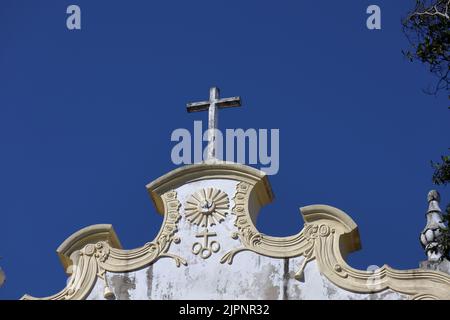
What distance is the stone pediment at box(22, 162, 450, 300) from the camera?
2608 centimetres

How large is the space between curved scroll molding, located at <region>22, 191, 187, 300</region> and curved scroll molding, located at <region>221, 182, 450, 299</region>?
90cm

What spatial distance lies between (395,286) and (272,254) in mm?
1753

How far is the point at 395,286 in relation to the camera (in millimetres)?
25938

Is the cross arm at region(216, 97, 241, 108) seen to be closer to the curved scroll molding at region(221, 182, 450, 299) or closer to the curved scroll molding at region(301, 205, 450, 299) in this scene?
the curved scroll molding at region(221, 182, 450, 299)

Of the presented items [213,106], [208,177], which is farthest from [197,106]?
[208,177]

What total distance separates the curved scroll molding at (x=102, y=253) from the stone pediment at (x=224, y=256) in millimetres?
14

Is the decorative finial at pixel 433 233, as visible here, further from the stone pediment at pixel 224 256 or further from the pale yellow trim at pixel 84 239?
the pale yellow trim at pixel 84 239

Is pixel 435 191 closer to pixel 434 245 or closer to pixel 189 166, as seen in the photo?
pixel 434 245

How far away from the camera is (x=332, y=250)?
26391 mm

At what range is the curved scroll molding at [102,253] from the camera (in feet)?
87.9

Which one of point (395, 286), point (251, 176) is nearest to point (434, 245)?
point (395, 286)

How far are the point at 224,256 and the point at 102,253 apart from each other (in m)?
1.74
